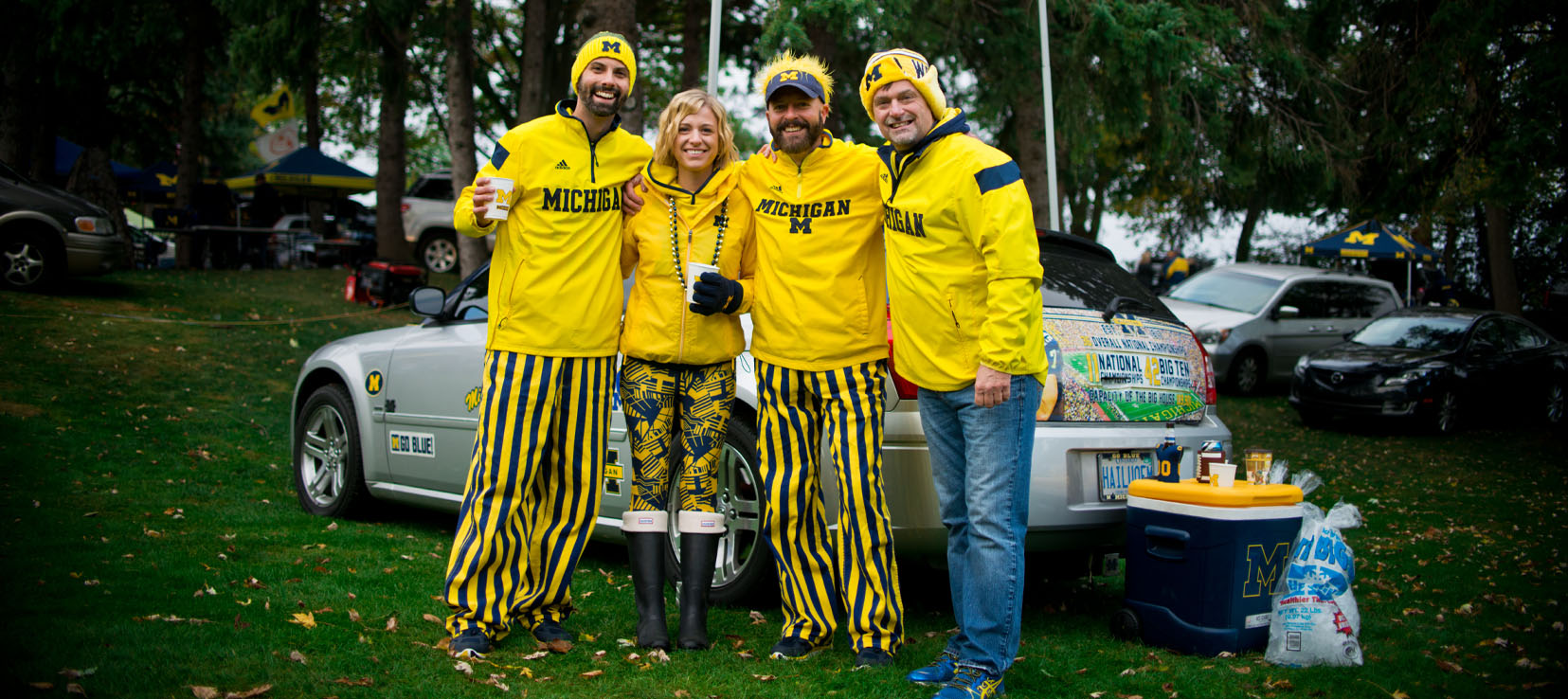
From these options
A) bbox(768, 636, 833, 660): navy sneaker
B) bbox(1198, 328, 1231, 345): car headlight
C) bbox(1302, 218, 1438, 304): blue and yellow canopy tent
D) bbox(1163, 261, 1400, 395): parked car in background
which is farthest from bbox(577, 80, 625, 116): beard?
bbox(1302, 218, 1438, 304): blue and yellow canopy tent

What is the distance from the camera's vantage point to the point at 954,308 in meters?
3.71

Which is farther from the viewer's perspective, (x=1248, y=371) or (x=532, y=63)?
(x=1248, y=371)

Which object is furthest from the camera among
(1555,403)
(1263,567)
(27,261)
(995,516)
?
(1555,403)

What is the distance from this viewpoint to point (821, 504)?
13.4 feet

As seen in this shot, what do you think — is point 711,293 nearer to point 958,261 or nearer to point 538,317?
point 538,317

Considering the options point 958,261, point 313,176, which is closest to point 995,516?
point 958,261

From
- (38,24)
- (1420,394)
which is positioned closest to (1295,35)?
(1420,394)

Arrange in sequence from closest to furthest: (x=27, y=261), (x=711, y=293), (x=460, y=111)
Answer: (x=711, y=293)
(x=27, y=261)
(x=460, y=111)

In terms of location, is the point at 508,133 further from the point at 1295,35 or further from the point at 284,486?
the point at 1295,35

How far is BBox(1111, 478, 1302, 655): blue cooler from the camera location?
13.3 ft

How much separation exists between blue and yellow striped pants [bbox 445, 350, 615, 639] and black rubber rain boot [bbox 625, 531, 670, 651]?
0.80 feet

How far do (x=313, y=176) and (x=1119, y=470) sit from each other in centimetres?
2252

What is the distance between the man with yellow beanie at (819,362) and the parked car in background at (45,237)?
11692 mm

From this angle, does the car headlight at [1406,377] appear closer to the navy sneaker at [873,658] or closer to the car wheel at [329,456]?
the navy sneaker at [873,658]
